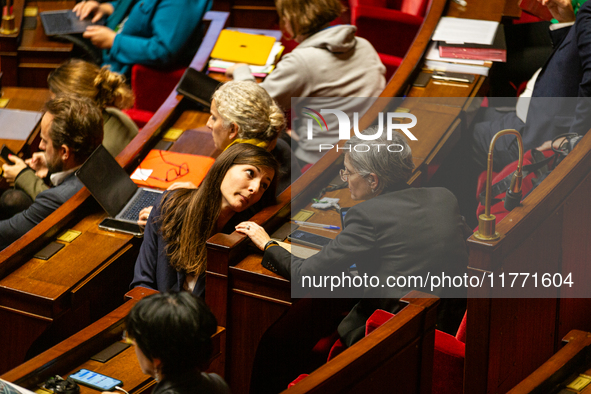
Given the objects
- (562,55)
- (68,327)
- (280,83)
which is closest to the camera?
(68,327)

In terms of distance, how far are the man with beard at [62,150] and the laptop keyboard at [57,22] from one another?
182 centimetres

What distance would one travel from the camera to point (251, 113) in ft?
8.93

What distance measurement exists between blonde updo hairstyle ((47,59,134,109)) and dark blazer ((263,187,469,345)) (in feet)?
5.58

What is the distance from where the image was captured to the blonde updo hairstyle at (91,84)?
11.0 feet

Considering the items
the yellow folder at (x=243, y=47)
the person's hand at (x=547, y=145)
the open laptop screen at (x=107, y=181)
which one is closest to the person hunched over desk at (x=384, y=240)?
the person's hand at (x=547, y=145)

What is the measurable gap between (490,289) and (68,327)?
158 cm

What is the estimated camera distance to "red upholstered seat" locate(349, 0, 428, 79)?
12.9ft

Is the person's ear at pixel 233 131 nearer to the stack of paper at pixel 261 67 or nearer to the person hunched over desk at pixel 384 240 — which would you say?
the person hunched over desk at pixel 384 240

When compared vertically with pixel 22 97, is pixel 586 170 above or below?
above

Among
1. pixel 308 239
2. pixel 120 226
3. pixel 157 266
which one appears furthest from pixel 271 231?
pixel 120 226

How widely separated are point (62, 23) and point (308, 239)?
3.07 m

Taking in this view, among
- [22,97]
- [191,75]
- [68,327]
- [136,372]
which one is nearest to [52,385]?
[136,372]

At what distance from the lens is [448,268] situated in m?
2.06

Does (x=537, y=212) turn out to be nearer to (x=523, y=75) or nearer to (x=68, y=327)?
(x=68, y=327)
